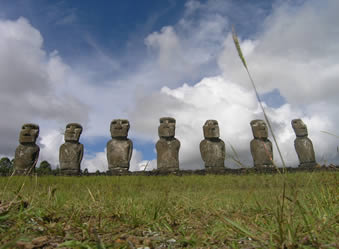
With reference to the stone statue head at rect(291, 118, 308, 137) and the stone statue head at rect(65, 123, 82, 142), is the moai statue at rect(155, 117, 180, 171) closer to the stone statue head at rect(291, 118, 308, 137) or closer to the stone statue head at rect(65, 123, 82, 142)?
the stone statue head at rect(65, 123, 82, 142)

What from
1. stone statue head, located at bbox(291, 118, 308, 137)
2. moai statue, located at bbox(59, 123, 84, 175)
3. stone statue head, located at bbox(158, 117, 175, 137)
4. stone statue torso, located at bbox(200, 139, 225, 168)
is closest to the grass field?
moai statue, located at bbox(59, 123, 84, 175)

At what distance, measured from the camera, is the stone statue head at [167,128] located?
1356cm

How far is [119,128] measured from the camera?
13.5 metres

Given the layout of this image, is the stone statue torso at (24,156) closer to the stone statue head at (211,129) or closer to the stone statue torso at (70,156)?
the stone statue torso at (70,156)

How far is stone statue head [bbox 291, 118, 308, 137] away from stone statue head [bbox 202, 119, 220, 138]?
5.03 metres

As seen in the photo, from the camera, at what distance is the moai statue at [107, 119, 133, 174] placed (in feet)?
43.5

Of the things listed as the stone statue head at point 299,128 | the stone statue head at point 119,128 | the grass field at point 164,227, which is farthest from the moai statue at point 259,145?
the grass field at point 164,227

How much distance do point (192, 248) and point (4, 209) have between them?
141 cm

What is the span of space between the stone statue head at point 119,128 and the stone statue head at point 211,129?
11.9 ft

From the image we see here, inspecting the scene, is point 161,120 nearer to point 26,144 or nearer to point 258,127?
point 258,127

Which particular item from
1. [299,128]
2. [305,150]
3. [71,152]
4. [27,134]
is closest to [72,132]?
[71,152]

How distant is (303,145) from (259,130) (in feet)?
9.63

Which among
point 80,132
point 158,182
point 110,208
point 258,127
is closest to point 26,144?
point 80,132

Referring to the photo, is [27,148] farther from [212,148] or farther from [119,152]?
[212,148]
